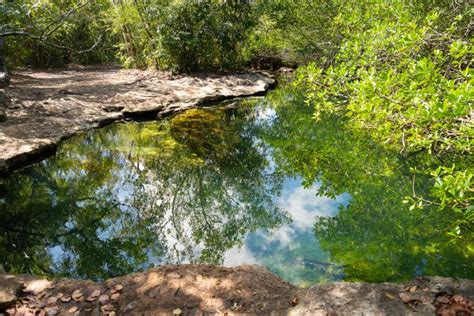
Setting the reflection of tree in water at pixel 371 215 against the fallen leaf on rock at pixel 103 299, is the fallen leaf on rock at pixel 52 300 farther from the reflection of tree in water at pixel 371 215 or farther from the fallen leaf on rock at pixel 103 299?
the reflection of tree in water at pixel 371 215

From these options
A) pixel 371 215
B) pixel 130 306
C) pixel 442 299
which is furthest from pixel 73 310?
pixel 371 215

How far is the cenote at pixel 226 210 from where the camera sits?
5.16 meters

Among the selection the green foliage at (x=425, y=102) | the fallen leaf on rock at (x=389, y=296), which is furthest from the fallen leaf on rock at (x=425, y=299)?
the green foliage at (x=425, y=102)

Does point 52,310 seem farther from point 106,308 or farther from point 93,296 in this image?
point 106,308

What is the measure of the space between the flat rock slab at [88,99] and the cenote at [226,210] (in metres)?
0.50

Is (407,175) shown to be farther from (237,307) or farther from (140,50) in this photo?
(140,50)

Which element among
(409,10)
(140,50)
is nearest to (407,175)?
(409,10)

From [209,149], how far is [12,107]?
576 cm

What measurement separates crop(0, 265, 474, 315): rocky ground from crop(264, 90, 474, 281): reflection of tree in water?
45.6 inches

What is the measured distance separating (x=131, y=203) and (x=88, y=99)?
21.4 ft

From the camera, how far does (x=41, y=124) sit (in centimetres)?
953

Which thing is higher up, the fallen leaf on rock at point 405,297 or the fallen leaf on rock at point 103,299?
the fallen leaf on rock at point 405,297

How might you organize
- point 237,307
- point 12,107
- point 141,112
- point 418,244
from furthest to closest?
point 141,112 < point 12,107 < point 418,244 < point 237,307

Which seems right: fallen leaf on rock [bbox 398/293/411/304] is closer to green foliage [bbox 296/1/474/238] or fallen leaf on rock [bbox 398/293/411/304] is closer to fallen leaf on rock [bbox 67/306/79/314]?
green foliage [bbox 296/1/474/238]
